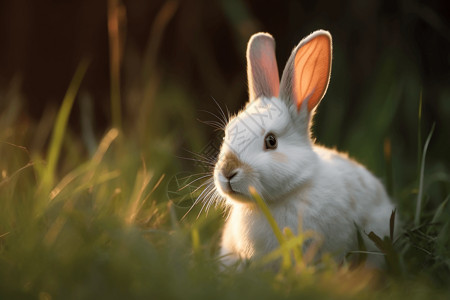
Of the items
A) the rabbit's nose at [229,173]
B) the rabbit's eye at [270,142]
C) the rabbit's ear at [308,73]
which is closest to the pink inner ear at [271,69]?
the rabbit's ear at [308,73]

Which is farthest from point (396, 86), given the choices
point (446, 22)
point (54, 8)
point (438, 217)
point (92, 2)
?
point (54, 8)

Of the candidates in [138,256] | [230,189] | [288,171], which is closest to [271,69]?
[288,171]

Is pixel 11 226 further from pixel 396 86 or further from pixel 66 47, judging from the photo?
pixel 66 47

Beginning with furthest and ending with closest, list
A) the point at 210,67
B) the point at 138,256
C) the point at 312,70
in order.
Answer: the point at 210,67 < the point at 312,70 < the point at 138,256

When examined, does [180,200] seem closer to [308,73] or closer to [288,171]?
[288,171]

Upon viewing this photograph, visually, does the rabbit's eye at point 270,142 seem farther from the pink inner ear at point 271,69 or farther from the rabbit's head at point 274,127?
the pink inner ear at point 271,69

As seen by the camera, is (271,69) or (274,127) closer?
(274,127)

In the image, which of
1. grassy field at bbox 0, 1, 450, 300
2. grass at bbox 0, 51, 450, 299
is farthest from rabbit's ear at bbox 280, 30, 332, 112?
grass at bbox 0, 51, 450, 299
